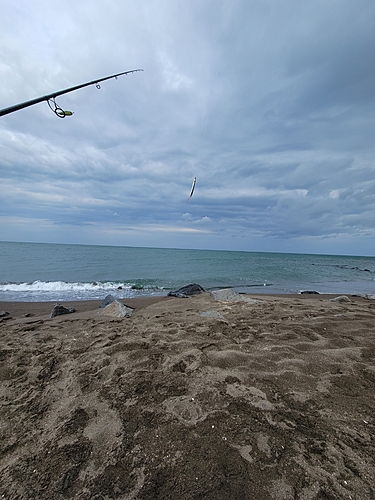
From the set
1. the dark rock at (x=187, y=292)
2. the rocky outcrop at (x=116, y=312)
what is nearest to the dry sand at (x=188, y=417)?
the rocky outcrop at (x=116, y=312)

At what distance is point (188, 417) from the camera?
2252 millimetres

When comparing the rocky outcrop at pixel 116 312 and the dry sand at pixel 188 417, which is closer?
the dry sand at pixel 188 417

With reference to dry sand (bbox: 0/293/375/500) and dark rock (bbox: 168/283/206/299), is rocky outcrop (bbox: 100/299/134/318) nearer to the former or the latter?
dry sand (bbox: 0/293/375/500)

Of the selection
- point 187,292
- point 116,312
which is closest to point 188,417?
point 116,312

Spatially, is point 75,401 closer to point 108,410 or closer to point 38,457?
point 108,410

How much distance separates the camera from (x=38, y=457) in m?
1.82

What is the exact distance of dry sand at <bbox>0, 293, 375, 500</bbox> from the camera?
1.62 meters

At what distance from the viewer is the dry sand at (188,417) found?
5.32 feet

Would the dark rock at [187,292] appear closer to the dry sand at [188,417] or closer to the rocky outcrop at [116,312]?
the rocky outcrop at [116,312]

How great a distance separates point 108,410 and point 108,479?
758 millimetres

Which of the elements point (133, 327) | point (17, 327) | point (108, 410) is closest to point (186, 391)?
point (108, 410)

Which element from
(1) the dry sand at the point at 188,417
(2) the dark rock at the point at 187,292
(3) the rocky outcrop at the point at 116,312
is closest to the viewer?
(1) the dry sand at the point at 188,417

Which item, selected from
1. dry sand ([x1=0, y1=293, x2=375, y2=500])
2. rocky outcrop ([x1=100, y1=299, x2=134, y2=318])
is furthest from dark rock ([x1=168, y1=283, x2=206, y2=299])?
dry sand ([x1=0, y1=293, x2=375, y2=500])

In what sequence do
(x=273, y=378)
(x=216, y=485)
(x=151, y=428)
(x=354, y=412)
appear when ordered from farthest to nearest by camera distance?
(x=273, y=378), (x=354, y=412), (x=151, y=428), (x=216, y=485)
